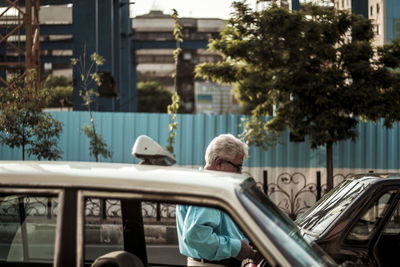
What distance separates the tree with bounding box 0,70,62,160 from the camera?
499 inches

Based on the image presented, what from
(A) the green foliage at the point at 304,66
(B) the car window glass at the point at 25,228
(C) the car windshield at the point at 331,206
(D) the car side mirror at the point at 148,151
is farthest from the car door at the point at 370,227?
(A) the green foliage at the point at 304,66

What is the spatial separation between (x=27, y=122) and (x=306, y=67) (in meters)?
5.48

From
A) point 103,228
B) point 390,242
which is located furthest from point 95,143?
point 103,228

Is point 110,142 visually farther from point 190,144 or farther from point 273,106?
point 273,106

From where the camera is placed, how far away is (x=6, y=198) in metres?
2.83

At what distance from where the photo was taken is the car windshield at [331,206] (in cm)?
479

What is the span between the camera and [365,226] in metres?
4.70

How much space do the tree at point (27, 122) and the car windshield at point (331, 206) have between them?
857cm

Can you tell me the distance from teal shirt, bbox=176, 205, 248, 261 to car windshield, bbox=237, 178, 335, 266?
524 mm

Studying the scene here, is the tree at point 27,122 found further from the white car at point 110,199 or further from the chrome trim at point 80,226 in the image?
the chrome trim at point 80,226

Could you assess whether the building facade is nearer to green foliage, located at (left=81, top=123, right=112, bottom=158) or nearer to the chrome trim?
green foliage, located at (left=81, top=123, right=112, bottom=158)

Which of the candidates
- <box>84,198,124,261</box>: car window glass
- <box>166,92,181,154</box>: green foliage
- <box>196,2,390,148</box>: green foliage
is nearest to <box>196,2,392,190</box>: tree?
<box>196,2,390,148</box>: green foliage

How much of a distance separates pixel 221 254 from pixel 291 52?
9234 millimetres

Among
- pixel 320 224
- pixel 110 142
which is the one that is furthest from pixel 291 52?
pixel 320 224
